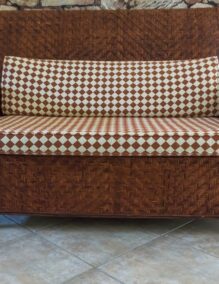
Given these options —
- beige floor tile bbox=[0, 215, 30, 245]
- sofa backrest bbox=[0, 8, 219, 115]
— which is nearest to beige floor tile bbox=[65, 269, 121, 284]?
beige floor tile bbox=[0, 215, 30, 245]

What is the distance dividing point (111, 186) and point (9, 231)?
44 centimetres

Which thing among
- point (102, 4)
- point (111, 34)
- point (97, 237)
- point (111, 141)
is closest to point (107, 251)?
point (97, 237)

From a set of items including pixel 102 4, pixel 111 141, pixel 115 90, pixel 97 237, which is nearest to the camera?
pixel 111 141

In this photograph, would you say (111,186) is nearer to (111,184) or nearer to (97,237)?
(111,184)

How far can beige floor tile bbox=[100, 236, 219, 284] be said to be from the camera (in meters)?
1.09

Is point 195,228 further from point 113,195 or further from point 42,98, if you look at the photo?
point 42,98

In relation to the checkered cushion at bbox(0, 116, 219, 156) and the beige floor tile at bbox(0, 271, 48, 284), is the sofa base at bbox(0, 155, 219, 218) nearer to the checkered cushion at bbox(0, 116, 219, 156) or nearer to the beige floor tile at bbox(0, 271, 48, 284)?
the checkered cushion at bbox(0, 116, 219, 156)

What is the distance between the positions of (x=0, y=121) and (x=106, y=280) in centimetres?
76

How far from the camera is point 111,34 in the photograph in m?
1.75

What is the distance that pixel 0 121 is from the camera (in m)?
1.48

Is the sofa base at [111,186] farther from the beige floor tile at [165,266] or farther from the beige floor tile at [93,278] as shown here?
the beige floor tile at [93,278]

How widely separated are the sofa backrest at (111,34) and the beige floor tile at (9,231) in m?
0.79

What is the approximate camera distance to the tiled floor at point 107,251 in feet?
3.61

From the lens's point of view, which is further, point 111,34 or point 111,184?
point 111,34
